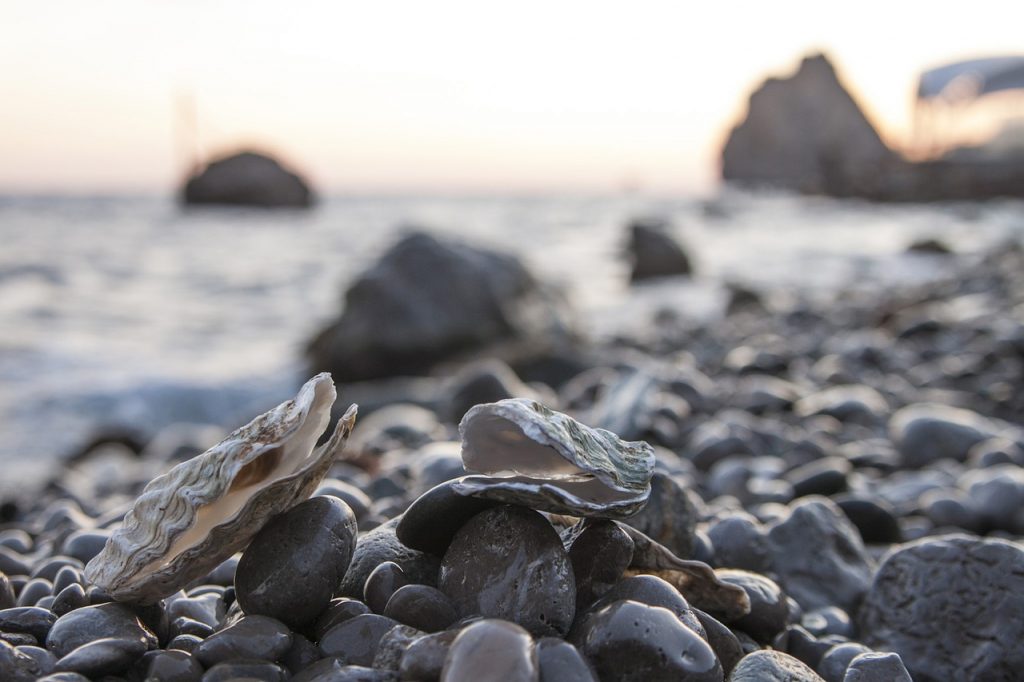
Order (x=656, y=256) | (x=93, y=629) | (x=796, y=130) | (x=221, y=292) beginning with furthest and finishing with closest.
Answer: (x=796, y=130) < (x=656, y=256) < (x=221, y=292) < (x=93, y=629)

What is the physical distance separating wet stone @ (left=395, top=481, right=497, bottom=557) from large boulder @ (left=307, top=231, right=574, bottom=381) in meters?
5.35

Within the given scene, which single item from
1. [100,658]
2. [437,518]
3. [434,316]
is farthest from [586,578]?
[434,316]

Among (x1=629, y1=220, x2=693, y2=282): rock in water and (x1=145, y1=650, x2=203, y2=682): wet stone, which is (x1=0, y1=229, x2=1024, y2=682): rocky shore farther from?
(x1=629, y1=220, x2=693, y2=282): rock in water

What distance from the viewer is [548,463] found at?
167 cm

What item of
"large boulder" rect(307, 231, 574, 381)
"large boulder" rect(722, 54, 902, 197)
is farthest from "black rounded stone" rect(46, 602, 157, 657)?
"large boulder" rect(722, 54, 902, 197)

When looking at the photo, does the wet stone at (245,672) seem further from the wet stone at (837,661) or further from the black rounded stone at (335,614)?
the wet stone at (837,661)

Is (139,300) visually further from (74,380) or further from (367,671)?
(367,671)

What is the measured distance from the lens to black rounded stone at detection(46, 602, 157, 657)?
1.51m

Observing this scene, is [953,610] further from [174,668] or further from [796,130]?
[796,130]

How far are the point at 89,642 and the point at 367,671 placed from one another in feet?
1.66

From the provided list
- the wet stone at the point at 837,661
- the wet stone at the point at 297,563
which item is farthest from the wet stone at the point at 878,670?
the wet stone at the point at 297,563

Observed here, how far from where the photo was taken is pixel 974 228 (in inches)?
930

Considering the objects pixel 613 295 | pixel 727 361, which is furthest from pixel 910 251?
pixel 727 361

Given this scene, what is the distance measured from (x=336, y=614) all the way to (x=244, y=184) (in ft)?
175
